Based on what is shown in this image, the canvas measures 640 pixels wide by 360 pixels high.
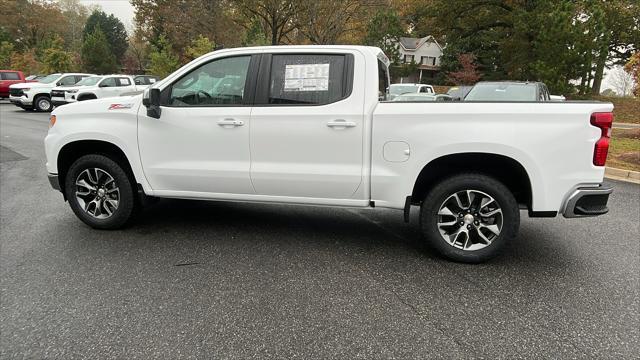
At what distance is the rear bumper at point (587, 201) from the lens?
358cm

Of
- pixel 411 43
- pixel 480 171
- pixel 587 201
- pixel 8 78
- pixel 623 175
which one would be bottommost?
pixel 623 175

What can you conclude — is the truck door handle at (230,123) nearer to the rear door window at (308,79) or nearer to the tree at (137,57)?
the rear door window at (308,79)

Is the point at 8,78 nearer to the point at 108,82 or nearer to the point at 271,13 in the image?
the point at 108,82

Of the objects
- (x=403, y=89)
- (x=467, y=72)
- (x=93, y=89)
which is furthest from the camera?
(x=467, y=72)

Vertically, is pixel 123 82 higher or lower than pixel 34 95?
higher

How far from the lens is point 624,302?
3.28 m

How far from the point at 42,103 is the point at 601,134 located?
2378 cm

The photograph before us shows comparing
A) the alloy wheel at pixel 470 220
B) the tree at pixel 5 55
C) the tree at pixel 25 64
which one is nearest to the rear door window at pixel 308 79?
the alloy wheel at pixel 470 220

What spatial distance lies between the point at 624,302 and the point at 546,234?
1571 mm

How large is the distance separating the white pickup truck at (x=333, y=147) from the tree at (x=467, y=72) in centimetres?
3414

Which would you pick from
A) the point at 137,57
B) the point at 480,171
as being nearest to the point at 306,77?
the point at 480,171

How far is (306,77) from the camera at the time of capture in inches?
160

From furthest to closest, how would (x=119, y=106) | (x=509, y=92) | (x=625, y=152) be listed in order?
(x=509, y=92) < (x=625, y=152) < (x=119, y=106)

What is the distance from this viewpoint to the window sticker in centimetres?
403
